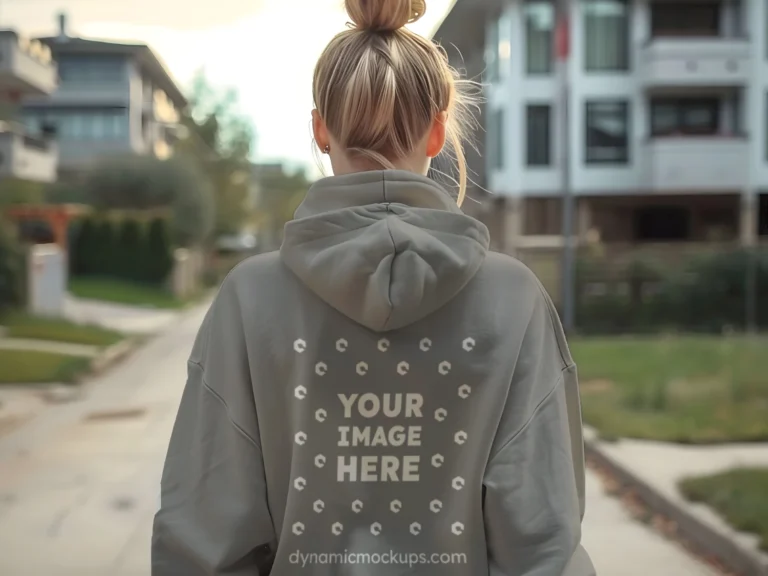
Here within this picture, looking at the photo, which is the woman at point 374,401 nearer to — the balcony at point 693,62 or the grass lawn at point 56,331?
the grass lawn at point 56,331

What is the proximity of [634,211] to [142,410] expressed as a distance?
12688mm

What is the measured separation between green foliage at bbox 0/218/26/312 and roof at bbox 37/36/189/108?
2548 millimetres

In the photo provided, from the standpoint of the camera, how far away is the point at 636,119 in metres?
17.5

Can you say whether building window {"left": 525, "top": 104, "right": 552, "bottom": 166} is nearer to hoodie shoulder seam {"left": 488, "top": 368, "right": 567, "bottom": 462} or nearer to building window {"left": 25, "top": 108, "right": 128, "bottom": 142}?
building window {"left": 25, "top": 108, "right": 128, "bottom": 142}

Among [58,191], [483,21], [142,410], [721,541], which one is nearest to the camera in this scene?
[721,541]

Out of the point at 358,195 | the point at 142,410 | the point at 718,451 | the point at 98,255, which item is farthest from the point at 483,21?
the point at 358,195

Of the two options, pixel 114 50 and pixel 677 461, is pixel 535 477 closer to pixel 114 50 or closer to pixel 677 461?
pixel 677 461

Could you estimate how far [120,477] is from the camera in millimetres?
5617

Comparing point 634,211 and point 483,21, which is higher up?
point 483,21

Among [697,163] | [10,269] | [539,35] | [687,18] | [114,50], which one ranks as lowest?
[10,269]

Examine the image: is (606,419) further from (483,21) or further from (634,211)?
(634,211)

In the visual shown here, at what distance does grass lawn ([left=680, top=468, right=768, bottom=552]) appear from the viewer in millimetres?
4152

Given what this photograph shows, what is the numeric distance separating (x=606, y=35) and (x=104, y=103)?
844 cm

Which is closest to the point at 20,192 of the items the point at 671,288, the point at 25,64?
the point at 25,64
